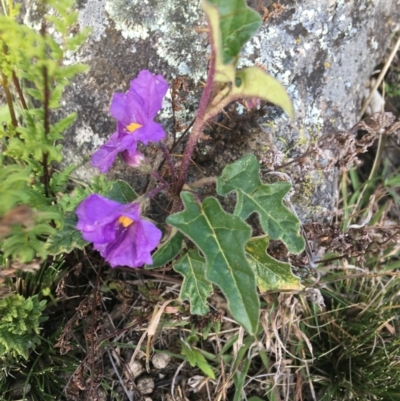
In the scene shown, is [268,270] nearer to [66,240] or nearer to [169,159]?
[169,159]

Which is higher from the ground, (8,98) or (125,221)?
(8,98)

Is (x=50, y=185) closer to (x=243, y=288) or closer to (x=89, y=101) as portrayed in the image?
(x=89, y=101)

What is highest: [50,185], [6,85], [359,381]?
[6,85]

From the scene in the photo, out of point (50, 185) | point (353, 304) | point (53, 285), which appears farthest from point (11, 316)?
point (353, 304)

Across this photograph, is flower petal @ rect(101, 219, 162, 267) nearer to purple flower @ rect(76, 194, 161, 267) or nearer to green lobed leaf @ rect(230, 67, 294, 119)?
purple flower @ rect(76, 194, 161, 267)

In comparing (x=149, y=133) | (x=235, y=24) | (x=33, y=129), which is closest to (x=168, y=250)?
(x=149, y=133)

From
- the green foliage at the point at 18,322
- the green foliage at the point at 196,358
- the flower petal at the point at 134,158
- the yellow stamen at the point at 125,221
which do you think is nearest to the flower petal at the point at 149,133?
the flower petal at the point at 134,158

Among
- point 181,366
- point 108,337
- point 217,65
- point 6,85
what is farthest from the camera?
point 181,366
